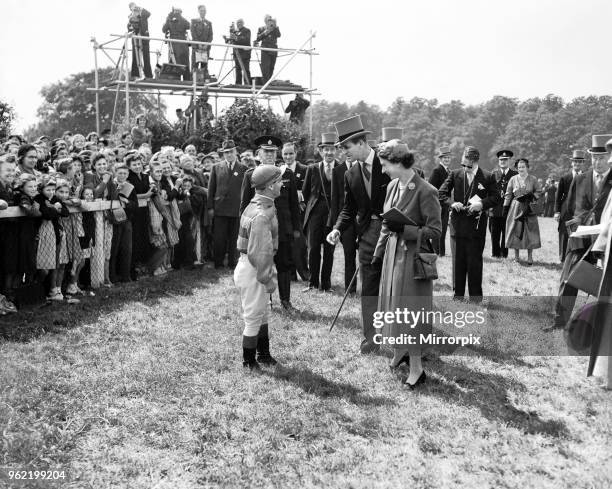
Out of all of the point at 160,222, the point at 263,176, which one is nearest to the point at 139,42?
the point at 160,222

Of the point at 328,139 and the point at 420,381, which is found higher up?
the point at 328,139

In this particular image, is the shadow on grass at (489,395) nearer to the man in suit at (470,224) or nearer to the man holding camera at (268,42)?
the man in suit at (470,224)

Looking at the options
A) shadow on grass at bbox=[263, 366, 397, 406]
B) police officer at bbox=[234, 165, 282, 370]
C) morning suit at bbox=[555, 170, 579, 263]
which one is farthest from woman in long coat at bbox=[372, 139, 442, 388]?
morning suit at bbox=[555, 170, 579, 263]

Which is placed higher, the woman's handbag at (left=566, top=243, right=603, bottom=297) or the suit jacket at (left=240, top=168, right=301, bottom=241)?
the suit jacket at (left=240, top=168, right=301, bottom=241)

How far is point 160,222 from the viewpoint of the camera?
10.5 meters

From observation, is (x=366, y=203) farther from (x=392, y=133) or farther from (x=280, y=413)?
(x=392, y=133)

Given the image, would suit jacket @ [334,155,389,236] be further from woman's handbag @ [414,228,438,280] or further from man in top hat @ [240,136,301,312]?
man in top hat @ [240,136,301,312]

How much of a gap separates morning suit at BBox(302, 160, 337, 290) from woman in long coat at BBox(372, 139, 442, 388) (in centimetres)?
401

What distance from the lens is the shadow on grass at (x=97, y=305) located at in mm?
6980

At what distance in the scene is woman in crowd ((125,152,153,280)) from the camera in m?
10.1

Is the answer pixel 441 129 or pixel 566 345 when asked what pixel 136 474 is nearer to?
pixel 566 345

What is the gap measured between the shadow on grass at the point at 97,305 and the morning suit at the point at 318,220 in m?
1.69

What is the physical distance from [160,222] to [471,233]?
16.1 ft

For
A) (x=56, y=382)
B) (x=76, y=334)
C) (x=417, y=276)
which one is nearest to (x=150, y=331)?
(x=76, y=334)
